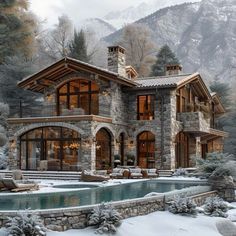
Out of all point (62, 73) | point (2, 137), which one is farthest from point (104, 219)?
point (2, 137)

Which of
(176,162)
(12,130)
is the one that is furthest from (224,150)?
(12,130)

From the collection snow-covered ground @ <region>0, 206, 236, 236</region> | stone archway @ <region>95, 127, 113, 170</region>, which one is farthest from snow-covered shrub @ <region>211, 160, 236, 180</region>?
stone archway @ <region>95, 127, 113, 170</region>

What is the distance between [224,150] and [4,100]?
2055 centimetres

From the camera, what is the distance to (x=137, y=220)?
12648 mm

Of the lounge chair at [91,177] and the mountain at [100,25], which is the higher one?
the mountain at [100,25]

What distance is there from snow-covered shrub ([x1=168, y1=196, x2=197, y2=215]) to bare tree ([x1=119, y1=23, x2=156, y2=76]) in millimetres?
39237

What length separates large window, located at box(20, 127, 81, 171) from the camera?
2522cm

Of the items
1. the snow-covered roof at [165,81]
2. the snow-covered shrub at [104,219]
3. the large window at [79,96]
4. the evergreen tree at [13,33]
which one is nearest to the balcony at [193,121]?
the snow-covered roof at [165,81]

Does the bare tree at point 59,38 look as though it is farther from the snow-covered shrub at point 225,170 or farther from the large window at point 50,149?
the snow-covered shrub at point 225,170

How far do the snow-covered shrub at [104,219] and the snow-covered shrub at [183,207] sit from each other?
3.28 metres

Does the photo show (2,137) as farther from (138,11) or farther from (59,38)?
(138,11)

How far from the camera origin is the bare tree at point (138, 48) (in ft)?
175

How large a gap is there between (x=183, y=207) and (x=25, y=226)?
19.6 feet

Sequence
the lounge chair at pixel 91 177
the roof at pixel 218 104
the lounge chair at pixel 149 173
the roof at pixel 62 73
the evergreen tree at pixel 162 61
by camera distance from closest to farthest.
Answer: the lounge chair at pixel 91 177 < the lounge chair at pixel 149 173 < the roof at pixel 62 73 < the roof at pixel 218 104 < the evergreen tree at pixel 162 61
